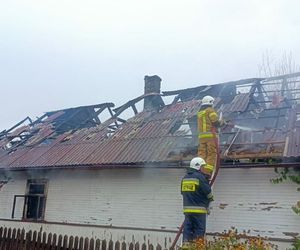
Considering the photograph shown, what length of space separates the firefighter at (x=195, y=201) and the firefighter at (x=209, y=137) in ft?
1.05

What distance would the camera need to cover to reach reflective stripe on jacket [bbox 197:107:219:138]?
25.6ft

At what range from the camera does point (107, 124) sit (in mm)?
13031

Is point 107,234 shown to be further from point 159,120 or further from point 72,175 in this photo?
point 159,120

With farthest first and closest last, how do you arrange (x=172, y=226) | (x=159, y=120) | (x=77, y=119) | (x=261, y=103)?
1. (x=77, y=119)
2. (x=159, y=120)
3. (x=261, y=103)
4. (x=172, y=226)

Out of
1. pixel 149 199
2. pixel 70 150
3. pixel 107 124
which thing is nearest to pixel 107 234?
pixel 149 199

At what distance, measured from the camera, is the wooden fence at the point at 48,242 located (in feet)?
24.0

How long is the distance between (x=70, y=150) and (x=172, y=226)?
4.19 metres

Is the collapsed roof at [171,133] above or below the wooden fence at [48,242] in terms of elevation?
above

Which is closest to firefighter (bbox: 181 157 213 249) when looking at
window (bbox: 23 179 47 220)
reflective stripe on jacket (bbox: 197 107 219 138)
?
reflective stripe on jacket (bbox: 197 107 219 138)

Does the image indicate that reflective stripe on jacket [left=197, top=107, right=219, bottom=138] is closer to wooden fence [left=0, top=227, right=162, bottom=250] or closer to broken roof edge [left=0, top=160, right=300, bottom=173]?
broken roof edge [left=0, top=160, right=300, bottom=173]

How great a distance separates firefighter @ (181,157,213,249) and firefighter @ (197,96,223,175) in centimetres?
32

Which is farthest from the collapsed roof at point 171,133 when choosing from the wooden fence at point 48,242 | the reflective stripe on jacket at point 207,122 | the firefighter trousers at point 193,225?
the wooden fence at point 48,242

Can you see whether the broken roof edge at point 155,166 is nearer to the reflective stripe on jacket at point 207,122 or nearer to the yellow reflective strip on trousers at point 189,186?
the reflective stripe on jacket at point 207,122

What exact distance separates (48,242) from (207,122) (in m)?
3.98
